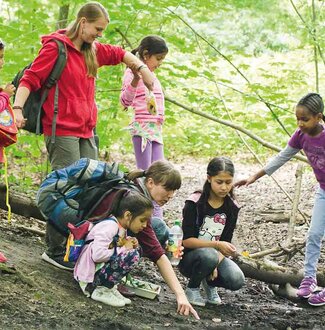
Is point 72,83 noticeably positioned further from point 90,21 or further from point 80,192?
point 80,192

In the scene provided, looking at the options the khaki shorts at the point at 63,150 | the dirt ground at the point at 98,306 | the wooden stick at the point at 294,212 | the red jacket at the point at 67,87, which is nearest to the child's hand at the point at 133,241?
the dirt ground at the point at 98,306

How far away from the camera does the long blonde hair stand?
160 inches

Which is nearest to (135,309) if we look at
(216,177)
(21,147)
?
(216,177)

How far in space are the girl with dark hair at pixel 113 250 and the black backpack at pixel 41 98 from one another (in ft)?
2.93

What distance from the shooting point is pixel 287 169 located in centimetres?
1287

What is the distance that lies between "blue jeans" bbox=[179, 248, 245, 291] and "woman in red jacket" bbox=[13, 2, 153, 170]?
1.13 metres

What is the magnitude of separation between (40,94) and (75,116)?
0.30 m

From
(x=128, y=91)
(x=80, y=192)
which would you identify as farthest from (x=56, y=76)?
(x=128, y=91)

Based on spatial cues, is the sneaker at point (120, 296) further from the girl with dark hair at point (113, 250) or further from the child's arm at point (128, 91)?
the child's arm at point (128, 91)

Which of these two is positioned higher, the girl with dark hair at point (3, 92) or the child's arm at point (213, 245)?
the girl with dark hair at point (3, 92)

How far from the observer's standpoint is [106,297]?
3.58 meters

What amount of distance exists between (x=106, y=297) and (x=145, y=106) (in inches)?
84.7

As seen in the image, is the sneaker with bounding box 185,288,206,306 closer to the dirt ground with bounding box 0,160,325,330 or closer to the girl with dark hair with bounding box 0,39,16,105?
the dirt ground with bounding box 0,160,325,330

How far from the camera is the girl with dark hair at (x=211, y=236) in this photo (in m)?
4.07
